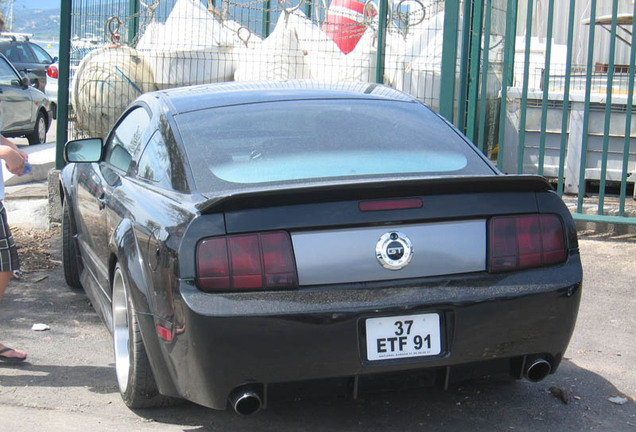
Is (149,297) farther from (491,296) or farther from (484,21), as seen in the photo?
(484,21)

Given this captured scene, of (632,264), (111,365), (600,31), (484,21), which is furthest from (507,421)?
(600,31)

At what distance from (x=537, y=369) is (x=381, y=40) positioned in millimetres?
5662

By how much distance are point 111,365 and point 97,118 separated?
489 centimetres

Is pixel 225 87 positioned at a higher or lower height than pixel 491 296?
higher

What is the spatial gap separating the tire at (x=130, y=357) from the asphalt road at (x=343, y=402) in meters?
0.09

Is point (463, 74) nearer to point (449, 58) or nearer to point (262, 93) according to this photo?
point (449, 58)

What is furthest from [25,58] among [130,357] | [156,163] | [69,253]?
[130,357]

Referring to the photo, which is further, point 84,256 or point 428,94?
point 428,94

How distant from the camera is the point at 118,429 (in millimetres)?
3809

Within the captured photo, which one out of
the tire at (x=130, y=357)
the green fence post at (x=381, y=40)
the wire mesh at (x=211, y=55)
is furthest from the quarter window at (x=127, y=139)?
the green fence post at (x=381, y=40)

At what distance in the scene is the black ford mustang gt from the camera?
3268 mm

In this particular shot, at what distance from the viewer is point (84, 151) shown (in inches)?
206

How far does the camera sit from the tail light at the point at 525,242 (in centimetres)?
351

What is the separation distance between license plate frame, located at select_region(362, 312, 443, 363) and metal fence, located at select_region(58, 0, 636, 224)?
4969 millimetres
